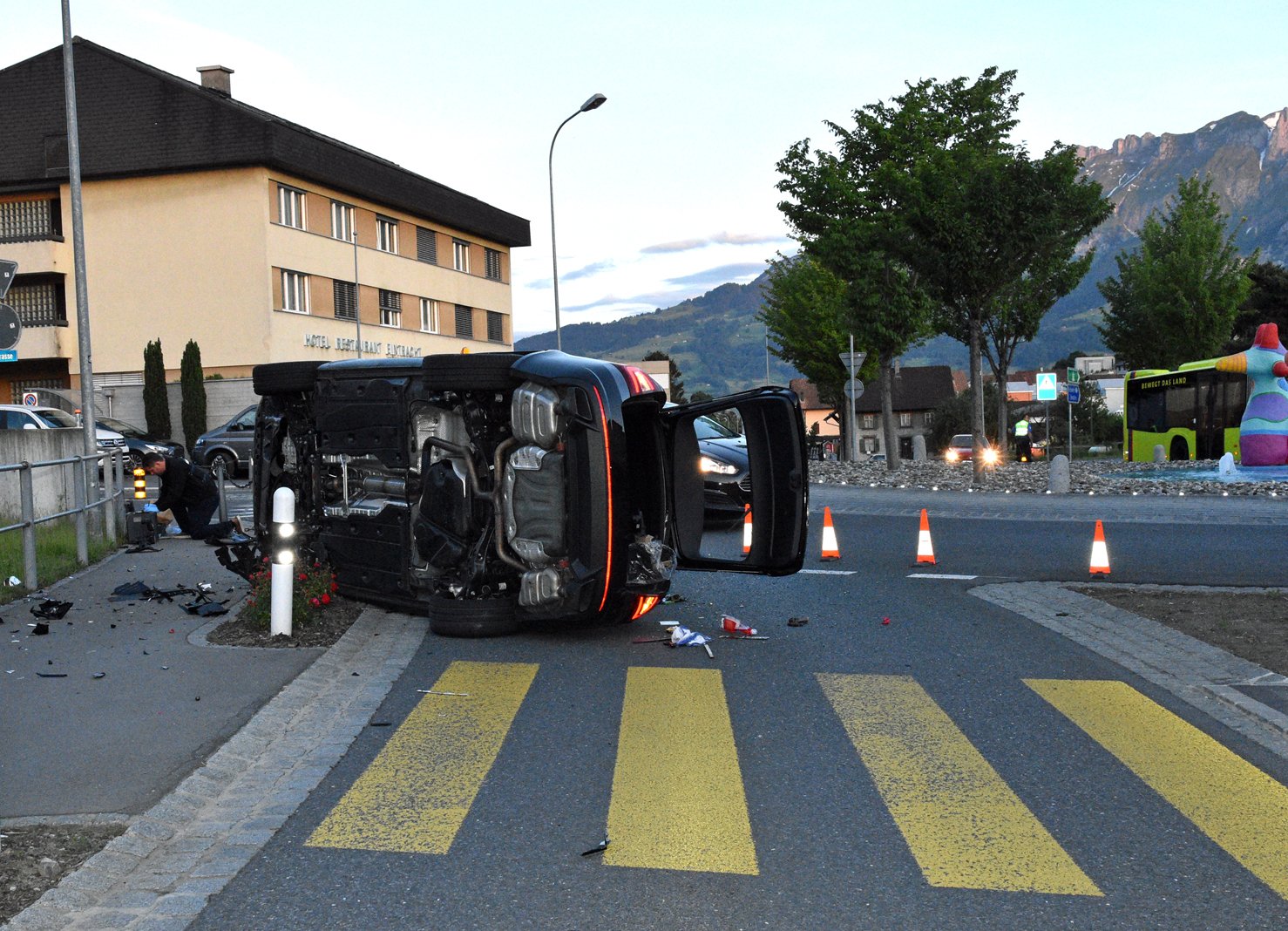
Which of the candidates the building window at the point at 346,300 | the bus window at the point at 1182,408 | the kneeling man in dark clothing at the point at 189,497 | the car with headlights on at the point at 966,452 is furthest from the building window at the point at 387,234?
the kneeling man in dark clothing at the point at 189,497

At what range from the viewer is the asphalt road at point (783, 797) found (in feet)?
13.6

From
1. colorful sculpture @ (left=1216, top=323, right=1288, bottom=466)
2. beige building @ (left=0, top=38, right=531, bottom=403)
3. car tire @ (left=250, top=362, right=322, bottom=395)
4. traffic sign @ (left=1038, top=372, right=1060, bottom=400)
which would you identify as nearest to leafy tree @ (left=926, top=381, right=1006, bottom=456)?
traffic sign @ (left=1038, top=372, right=1060, bottom=400)

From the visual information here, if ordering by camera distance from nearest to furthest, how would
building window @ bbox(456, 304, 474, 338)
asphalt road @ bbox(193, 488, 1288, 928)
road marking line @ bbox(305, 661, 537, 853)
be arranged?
asphalt road @ bbox(193, 488, 1288, 928) < road marking line @ bbox(305, 661, 537, 853) < building window @ bbox(456, 304, 474, 338)

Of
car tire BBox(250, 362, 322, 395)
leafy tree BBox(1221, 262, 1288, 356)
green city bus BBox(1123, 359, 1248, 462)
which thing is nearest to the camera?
car tire BBox(250, 362, 322, 395)

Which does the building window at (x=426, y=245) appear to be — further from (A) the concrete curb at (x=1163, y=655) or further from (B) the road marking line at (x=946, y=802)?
(B) the road marking line at (x=946, y=802)

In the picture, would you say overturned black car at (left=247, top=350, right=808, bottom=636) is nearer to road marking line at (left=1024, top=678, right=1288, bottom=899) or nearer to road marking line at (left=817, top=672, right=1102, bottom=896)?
road marking line at (left=817, top=672, right=1102, bottom=896)

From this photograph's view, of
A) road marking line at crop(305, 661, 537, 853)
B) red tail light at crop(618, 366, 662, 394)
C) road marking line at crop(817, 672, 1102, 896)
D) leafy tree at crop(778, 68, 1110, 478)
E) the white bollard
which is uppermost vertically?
leafy tree at crop(778, 68, 1110, 478)

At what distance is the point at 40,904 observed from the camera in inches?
157

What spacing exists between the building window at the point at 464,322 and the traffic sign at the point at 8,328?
1839 inches

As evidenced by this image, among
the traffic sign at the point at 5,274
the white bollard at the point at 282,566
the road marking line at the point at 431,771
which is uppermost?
the traffic sign at the point at 5,274

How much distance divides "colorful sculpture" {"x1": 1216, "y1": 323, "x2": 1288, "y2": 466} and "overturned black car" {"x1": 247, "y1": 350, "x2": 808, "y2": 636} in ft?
77.4

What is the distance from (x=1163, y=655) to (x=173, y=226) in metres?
42.8

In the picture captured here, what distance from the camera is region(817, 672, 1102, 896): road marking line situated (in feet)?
14.5

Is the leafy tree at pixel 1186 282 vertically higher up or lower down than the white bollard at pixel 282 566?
higher up
